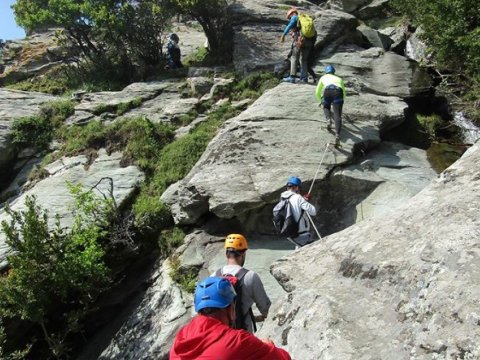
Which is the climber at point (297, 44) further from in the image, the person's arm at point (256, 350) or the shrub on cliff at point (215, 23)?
the person's arm at point (256, 350)

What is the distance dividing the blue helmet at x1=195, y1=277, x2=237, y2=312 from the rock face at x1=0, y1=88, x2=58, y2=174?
15.1m

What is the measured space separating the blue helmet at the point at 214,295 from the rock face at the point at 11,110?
1515cm

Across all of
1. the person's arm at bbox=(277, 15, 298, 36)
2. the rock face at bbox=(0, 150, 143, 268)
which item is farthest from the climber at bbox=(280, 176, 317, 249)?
the person's arm at bbox=(277, 15, 298, 36)

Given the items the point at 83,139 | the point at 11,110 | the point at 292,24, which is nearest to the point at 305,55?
the point at 292,24

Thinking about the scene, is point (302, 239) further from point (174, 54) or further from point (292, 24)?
point (174, 54)

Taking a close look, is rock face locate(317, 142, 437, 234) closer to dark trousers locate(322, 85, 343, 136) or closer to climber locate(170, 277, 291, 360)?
dark trousers locate(322, 85, 343, 136)

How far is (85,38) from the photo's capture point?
2172 centimetres

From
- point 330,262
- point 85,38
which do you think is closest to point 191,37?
point 85,38

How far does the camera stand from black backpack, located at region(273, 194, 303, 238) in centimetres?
832

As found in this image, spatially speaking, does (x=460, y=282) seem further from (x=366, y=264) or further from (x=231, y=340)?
(x=231, y=340)

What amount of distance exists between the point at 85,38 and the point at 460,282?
837 inches

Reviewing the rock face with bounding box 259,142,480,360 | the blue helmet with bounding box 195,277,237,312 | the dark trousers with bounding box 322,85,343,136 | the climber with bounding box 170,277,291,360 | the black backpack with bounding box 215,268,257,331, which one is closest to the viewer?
the climber with bounding box 170,277,291,360

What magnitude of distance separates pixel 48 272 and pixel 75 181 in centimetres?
483

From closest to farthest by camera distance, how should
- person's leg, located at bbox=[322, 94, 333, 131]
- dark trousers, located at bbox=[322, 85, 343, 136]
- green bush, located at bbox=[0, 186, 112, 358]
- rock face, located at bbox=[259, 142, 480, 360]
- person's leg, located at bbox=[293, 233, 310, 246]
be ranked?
rock face, located at bbox=[259, 142, 480, 360], person's leg, located at bbox=[293, 233, 310, 246], green bush, located at bbox=[0, 186, 112, 358], dark trousers, located at bbox=[322, 85, 343, 136], person's leg, located at bbox=[322, 94, 333, 131]
